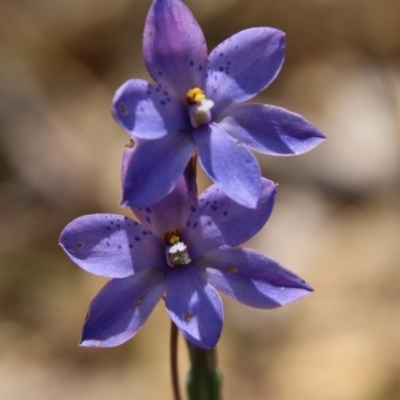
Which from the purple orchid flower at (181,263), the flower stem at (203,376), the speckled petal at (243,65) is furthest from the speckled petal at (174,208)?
the flower stem at (203,376)

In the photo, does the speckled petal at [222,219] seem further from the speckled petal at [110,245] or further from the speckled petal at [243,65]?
the speckled petal at [243,65]

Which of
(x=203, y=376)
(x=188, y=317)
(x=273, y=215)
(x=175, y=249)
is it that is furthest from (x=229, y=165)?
(x=273, y=215)

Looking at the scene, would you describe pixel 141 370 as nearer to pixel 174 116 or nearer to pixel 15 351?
pixel 15 351

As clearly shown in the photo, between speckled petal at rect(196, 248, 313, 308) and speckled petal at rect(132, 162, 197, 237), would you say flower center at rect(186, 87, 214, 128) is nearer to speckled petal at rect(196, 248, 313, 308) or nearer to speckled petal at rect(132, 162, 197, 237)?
speckled petal at rect(132, 162, 197, 237)

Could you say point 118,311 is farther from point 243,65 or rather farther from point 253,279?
point 243,65

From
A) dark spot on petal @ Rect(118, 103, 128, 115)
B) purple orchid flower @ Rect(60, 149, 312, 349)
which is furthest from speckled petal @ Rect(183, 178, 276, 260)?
dark spot on petal @ Rect(118, 103, 128, 115)

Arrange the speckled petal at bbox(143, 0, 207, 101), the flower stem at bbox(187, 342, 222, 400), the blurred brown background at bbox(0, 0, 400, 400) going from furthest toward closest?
the blurred brown background at bbox(0, 0, 400, 400) → the flower stem at bbox(187, 342, 222, 400) → the speckled petal at bbox(143, 0, 207, 101)
